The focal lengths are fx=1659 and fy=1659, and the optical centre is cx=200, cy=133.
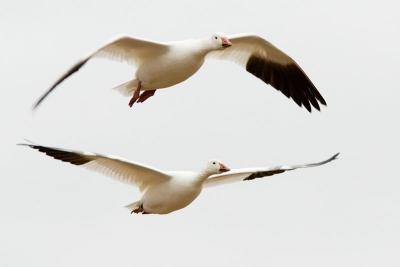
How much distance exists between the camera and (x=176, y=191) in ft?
80.9

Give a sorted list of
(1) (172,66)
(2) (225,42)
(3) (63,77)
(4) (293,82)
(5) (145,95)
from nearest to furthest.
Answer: (3) (63,77) → (1) (172,66) → (2) (225,42) → (5) (145,95) → (4) (293,82)

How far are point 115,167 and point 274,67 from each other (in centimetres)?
405

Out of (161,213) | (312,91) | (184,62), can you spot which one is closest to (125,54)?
(184,62)

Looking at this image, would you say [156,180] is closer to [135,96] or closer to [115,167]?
[115,167]

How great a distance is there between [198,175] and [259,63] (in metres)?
3.08

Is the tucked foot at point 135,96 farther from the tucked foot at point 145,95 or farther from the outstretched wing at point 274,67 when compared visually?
the outstretched wing at point 274,67

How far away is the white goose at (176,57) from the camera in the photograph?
79.8 feet

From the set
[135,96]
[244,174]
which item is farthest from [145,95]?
[244,174]

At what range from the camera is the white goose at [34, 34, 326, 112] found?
2431 cm

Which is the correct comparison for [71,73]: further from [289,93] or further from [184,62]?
[289,93]

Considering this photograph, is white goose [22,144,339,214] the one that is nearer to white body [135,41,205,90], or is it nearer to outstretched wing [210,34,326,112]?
white body [135,41,205,90]

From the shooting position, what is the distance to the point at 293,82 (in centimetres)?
2756

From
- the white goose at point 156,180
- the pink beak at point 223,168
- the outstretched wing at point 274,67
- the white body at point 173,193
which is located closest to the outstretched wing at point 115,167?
the white goose at point 156,180

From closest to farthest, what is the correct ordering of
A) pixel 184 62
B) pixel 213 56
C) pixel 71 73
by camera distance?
pixel 71 73 → pixel 184 62 → pixel 213 56
